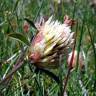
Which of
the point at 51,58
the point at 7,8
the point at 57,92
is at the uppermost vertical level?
the point at 7,8

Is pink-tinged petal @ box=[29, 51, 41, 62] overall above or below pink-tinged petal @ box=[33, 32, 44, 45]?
below

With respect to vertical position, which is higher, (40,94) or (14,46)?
(14,46)

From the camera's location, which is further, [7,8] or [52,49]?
[7,8]

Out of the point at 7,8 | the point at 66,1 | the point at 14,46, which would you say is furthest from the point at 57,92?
the point at 66,1

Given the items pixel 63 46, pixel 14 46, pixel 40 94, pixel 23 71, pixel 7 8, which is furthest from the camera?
pixel 7 8

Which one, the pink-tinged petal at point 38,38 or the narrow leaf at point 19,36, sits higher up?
the narrow leaf at point 19,36

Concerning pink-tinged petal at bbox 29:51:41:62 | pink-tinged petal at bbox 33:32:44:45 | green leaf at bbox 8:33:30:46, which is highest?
green leaf at bbox 8:33:30:46

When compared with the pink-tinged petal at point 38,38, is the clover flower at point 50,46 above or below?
below

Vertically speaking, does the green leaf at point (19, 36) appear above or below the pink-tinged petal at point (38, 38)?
above

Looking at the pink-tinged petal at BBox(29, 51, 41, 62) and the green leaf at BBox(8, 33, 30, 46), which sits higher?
the green leaf at BBox(8, 33, 30, 46)

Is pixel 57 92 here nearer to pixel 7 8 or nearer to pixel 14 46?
pixel 14 46

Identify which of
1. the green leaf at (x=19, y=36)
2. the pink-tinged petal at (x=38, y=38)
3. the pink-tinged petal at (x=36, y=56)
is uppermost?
the green leaf at (x=19, y=36)
